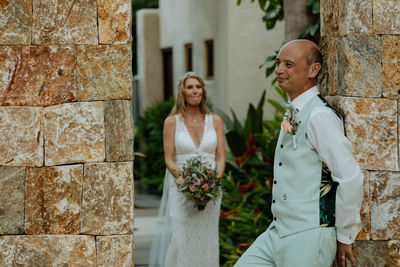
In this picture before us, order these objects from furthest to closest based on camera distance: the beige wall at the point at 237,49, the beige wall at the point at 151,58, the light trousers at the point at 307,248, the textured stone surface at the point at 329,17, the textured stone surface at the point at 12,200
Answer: the beige wall at the point at 151,58 → the beige wall at the point at 237,49 → the textured stone surface at the point at 329,17 → the textured stone surface at the point at 12,200 → the light trousers at the point at 307,248

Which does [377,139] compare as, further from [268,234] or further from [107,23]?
[107,23]

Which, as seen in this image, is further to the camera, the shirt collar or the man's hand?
the shirt collar

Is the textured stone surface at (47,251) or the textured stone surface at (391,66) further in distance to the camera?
the textured stone surface at (391,66)

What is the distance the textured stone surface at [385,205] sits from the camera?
457 centimetres

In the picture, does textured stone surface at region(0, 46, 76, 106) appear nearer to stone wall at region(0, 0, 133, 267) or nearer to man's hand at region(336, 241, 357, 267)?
stone wall at region(0, 0, 133, 267)

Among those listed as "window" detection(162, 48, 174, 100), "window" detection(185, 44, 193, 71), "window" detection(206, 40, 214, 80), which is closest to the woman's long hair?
"window" detection(206, 40, 214, 80)

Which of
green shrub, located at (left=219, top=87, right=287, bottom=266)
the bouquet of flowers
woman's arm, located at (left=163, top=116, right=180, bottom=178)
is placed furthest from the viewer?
green shrub, located at (left=219, top=87, right=287, bottom=266)

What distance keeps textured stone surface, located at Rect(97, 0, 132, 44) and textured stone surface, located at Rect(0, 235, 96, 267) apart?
122 cm

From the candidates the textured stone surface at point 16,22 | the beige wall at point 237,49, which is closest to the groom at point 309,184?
the textured stone surface at point 16,22

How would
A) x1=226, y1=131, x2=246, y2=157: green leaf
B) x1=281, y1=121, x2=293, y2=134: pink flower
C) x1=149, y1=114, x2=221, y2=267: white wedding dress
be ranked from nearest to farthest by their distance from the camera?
x1=281, y1=121, x2=293, y2=134: pink flower
x1=149, y1=114, x2=221, y2=267: white wedding dress
x1=226, y1=131, x2=246, y2=157: green leaf

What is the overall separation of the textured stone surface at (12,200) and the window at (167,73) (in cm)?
1467

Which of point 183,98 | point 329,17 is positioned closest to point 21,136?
point 329,17

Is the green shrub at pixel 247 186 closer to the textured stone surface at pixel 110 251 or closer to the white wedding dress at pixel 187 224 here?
the white wedding dress at pixel 187 224

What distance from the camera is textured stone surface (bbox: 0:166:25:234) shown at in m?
4.39
